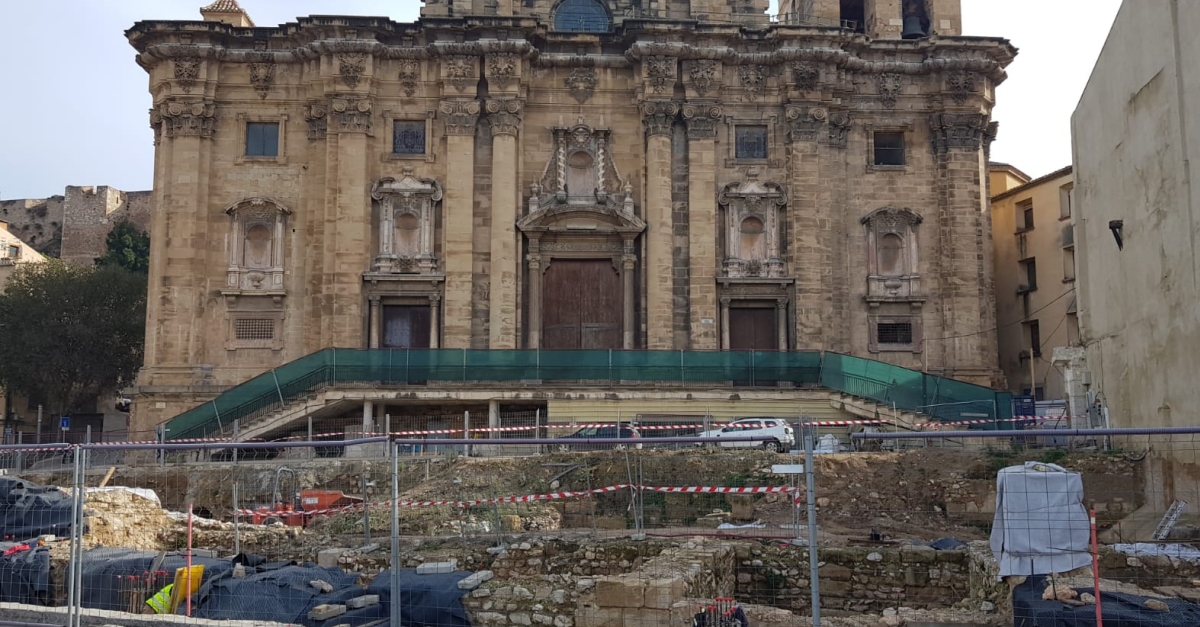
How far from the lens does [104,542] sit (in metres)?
16.7

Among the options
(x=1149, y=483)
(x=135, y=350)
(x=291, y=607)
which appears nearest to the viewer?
(x=291, y=607)

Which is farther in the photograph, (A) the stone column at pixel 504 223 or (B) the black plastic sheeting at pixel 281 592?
(A) the stone column at pixel 504 223

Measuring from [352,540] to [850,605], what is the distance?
318 inches

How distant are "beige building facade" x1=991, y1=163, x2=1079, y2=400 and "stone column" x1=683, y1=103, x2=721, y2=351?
37.1 feet

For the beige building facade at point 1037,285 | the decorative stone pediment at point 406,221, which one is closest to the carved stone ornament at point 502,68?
the decorative stone pediment at point 406,221

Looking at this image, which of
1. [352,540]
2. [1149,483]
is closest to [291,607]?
[352,540]

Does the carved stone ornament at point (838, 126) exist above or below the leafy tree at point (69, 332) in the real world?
above

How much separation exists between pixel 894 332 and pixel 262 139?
22645mm

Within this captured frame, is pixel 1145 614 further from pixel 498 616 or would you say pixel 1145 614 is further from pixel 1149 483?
pixel 1149 483

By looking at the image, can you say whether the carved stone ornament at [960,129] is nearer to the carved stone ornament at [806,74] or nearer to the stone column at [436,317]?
the carved stone ornament at [806,74]

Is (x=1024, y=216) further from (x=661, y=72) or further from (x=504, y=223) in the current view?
(x=504, y=223)

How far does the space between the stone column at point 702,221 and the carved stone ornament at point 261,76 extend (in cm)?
1426

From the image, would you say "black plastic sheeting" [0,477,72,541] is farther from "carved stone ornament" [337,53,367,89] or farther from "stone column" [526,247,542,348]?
"carved stone ornament" [337,53,367,89]

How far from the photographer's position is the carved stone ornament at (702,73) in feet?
116
